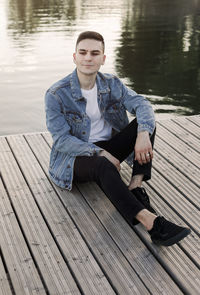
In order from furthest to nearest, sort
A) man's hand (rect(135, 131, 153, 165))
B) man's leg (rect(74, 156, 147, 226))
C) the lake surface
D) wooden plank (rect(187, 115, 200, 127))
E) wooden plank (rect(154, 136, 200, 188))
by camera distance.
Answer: the lake surface < wooden plank (rect(187, 115, 200, 127)) < wooden plank (rect(154, 136, 200, 188)) < man's hand (rect(135, 131, 153, 165)) < man's leg (rect(74, 156, 147, 226))

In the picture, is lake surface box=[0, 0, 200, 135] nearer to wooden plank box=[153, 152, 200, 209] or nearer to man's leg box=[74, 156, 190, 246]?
wooden plank box=[153, 152, 200, 209]

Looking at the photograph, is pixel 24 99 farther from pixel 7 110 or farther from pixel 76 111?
pixel 76 111

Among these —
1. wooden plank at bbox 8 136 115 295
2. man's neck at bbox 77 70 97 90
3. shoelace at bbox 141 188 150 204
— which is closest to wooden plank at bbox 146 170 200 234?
shoelace at bbox 141 188 150 204

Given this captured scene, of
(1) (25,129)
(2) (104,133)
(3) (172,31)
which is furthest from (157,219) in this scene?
(3) (172,31)

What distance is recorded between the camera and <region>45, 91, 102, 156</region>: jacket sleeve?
3121 mm

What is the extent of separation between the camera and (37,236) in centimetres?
285

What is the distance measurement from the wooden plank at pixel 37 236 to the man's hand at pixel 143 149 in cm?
81

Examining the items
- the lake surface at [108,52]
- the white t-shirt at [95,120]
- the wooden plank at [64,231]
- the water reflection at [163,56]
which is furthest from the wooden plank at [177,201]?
the water reflection at [163,56]

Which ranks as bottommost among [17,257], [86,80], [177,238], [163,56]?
[163,56]

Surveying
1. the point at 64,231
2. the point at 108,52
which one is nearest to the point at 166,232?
the point at 64,231

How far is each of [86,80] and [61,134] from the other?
460mm

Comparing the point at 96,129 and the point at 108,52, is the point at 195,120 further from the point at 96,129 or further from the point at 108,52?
the point at 108,52

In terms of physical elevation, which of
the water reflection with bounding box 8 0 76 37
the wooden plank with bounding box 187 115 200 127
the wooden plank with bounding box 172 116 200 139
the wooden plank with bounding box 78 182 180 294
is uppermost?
the wooden plank with bounding box 78 182 180 294

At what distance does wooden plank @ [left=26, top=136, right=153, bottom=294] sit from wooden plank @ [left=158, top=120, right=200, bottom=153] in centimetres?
138
